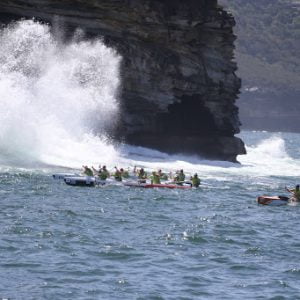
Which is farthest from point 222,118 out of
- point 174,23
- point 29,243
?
point 29,243

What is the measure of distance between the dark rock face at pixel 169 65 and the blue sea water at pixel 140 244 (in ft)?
73.0

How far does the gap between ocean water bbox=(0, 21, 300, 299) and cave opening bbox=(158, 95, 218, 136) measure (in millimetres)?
4235

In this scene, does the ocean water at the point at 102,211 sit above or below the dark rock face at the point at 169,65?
below

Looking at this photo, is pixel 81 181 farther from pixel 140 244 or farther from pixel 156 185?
pixel 140 244

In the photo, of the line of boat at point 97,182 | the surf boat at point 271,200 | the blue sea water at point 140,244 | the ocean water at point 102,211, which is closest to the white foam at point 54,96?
the ocean water at point 102,211

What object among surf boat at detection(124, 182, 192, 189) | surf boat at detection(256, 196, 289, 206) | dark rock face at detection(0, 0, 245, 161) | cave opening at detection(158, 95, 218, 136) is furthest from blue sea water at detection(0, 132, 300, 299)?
cave opening at detection(158, 95, 218, 136)

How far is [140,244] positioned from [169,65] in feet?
142

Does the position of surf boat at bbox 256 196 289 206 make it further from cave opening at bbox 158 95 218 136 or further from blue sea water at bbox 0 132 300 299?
cave opening at bbox 158 95 218 136

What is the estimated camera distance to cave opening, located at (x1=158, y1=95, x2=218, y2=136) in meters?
74.1

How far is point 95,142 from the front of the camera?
Answer: 64.9m

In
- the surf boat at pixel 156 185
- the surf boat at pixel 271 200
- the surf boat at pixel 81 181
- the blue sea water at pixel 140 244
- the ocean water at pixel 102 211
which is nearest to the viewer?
the blue sea water at pixel 140 244

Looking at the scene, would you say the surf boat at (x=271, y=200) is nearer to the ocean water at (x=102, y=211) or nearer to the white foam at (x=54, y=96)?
the ocean water at (x=102, y=211)

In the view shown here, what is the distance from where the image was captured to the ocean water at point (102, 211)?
24.1 m

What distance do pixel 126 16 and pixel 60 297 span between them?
4624 centimetres
